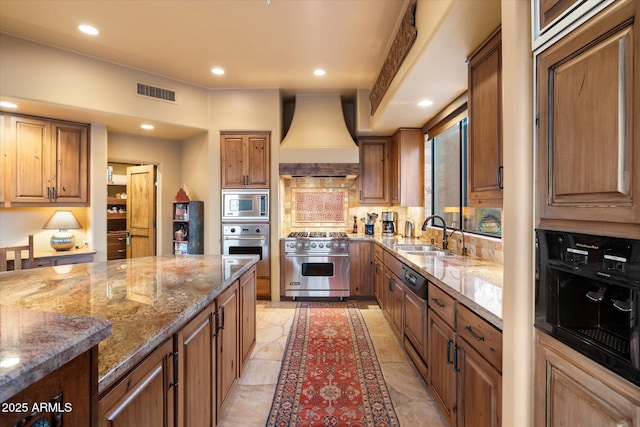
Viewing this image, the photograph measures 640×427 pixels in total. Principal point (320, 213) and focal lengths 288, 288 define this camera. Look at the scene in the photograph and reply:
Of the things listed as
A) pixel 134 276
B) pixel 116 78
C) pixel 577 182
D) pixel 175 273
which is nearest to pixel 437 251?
pixel 577 182

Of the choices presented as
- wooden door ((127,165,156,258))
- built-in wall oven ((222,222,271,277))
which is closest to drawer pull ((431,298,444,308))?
built-in wall oven ((222,222,271,277))

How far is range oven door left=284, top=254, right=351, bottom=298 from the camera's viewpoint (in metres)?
4.09

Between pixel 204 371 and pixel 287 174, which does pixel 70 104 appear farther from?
pixel 204 371

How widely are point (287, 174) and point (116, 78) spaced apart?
2305 mm

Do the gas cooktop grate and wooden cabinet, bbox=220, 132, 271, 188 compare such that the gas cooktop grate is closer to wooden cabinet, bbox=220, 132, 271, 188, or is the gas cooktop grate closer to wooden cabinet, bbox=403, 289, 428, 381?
wooden cabinet, bbox=403, 289, 428, 381

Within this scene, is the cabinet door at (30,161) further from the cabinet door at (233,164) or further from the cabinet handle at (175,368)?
the cabinet handle at (175,368)

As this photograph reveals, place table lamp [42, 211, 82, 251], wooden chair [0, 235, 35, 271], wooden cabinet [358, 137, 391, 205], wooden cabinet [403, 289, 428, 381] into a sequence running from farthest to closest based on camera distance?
wooden cabinet [358, 137, 391, 205] < table lamp [42, 211, 82, 251] < wooden chair [0, 235, 35, 271] < wooden cabinet [403, 289, 428, 381]

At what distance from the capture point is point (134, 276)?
176 cm

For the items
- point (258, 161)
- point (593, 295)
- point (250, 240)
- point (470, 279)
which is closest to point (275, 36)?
point (258, 161)

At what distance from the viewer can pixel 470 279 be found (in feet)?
5.67

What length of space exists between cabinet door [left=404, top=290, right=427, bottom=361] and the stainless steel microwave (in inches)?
94.8

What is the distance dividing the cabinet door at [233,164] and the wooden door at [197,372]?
290 cm

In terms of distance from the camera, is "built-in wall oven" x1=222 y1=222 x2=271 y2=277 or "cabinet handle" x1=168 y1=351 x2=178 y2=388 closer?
"cabinet handle" x1=168 y1=351 x2=178 y2=388

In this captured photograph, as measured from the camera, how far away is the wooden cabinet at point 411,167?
3.86m
